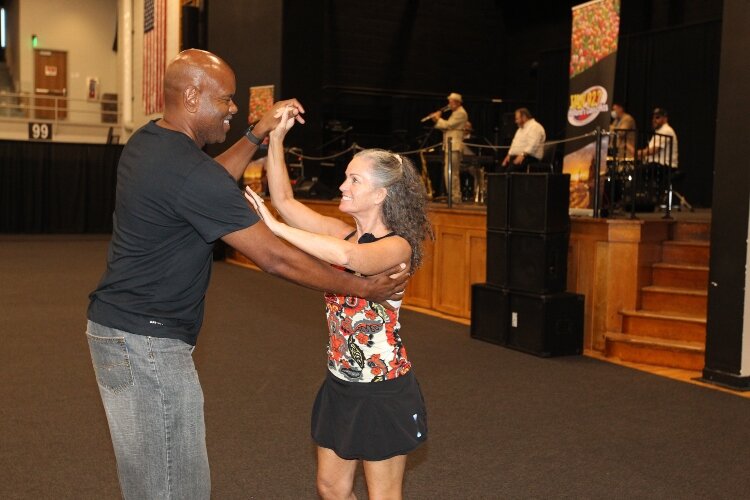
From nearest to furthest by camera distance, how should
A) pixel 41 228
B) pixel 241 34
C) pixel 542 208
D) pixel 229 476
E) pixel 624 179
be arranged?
1. pixel 229 476
2. pixel 542 208
3. pixel 624 179
4. pixel 241 34
5. pixel 41 228

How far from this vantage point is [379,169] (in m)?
2.37

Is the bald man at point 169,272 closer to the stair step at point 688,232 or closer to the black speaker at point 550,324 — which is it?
the black speaker at point 550,324

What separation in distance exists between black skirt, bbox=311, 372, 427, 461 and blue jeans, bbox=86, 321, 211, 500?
42 centimetres

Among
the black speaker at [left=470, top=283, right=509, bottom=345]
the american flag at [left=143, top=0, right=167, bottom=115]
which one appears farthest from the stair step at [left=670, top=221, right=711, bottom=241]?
the american flag at [left=143, top=0, right=167, bottom=115]

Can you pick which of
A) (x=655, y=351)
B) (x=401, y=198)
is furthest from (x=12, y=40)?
(x=401, y=198)

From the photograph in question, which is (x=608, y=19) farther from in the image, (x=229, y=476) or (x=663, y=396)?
(x=229, y=476)

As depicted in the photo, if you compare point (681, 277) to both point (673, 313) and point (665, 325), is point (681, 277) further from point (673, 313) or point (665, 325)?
point (665, 325)

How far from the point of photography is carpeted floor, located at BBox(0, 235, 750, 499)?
12.3 feet

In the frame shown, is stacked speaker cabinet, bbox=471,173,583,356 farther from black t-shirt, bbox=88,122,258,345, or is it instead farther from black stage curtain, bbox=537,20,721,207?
black stage curtain, bbox=537,20,721,207

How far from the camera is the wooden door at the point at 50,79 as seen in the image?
2127 centimetres

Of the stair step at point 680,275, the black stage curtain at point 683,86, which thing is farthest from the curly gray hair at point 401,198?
the black stage curtain at point 683,86

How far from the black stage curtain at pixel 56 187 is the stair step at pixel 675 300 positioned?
1466cm

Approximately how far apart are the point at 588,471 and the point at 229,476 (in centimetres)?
160

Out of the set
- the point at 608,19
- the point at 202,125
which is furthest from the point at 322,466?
the point at 608,19
